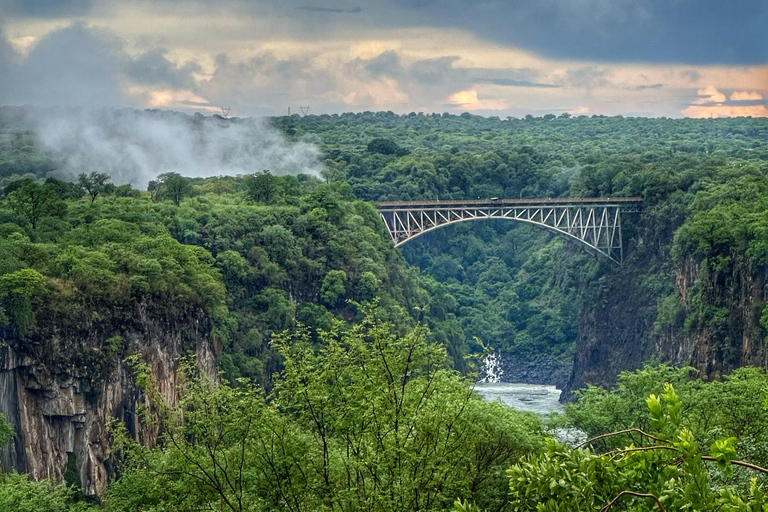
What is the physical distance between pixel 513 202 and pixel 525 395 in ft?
54.6

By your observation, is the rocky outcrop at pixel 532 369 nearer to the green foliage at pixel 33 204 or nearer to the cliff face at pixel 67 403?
the green foliage at pixel 33 204

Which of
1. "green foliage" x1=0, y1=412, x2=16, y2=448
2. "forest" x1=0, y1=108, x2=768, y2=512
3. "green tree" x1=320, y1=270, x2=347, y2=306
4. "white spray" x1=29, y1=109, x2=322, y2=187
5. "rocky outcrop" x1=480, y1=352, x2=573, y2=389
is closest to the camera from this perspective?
"forest" x1=0, y1=108, x2=768, y2=512

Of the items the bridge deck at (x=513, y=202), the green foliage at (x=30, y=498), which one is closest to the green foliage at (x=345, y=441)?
the green foliage at (x=30, y=498)

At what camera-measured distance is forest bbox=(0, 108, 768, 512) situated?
25844 millimetres

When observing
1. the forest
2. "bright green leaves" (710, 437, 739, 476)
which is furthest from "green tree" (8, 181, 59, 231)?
"bright green leaves" (710, 437, 739, 476)

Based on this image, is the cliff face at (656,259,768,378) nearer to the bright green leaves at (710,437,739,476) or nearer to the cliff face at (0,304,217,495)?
A: the cliff face at (0,304,217,495)

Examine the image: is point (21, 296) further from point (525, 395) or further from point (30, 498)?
point (525, 395)

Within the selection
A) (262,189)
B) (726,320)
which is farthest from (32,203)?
(726,320)

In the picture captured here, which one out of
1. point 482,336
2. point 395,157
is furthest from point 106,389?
point 395,157

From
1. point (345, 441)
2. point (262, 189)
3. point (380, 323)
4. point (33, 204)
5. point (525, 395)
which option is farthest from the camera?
point (525, 395)

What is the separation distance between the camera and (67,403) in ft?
186

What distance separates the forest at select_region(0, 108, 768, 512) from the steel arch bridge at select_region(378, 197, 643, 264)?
53.9 inches

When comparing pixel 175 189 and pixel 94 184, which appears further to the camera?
pixel 175 189

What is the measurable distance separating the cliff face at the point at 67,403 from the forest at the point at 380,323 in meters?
0.20
